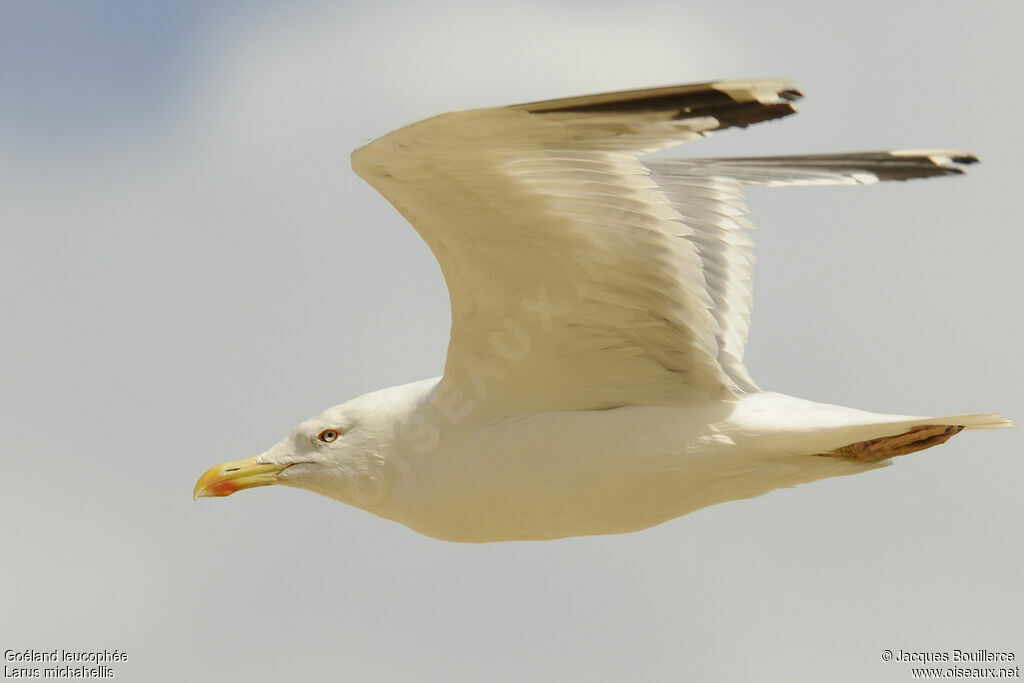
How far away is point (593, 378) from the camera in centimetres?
707

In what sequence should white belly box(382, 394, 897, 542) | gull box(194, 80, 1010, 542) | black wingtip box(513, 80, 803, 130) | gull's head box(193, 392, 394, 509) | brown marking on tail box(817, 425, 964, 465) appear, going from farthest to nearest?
1. gull's head box(193, 392, 394, 509)
2. white belly box(382, 394, 897, 542)
3. brown marking on tail box(817, 425, 964, 465)
4. gull box(194, 80, 1010, 542)
5. black wingtip box(513, 80, 803, 130)

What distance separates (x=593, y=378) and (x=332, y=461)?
152 cm

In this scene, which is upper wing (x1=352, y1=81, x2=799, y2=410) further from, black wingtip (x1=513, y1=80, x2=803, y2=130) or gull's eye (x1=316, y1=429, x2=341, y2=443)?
gull's eye (x1=316, y1=429, x2=341, y2=443)

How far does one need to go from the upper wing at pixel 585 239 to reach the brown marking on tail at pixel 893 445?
58cm

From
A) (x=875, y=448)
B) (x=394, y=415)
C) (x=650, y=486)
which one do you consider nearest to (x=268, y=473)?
(x=394, y=415)

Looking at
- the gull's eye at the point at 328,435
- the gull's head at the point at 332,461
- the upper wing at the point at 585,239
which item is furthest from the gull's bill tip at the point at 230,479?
the upper wing at the point at 585,239

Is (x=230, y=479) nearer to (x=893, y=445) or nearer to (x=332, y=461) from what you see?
(x=332, y=461)

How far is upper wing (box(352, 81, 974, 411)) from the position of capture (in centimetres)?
537

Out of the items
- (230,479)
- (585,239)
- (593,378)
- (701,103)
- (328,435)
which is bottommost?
(230,479)

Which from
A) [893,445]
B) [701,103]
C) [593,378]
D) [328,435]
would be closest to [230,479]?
[328,435]

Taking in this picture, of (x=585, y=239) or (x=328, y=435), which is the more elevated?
(x=585, y=239)

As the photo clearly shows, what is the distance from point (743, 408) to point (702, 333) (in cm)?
41

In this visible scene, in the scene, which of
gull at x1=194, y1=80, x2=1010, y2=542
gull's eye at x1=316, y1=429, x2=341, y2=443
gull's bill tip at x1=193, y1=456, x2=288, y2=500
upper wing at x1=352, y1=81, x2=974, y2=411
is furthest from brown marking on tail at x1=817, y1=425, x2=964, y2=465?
gull's bill tip at x1=193, y1=456, x2=288, y2=500

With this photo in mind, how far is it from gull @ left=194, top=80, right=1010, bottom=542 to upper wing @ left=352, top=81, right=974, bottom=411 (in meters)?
0.01
